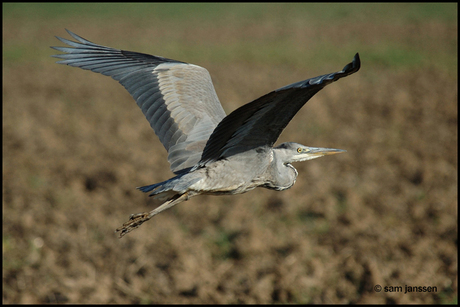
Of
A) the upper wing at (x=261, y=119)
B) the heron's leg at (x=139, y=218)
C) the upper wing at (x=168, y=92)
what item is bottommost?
the heron's leg at (x=139, y=218)

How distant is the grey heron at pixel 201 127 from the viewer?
3.14 m

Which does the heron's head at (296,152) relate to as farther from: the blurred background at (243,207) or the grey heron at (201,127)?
the blurred background at (243,207)

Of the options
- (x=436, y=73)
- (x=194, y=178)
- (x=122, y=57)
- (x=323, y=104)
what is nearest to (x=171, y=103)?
(x=122, y=57)

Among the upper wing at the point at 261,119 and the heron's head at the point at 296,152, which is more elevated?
the upper wing at the point at 261,119

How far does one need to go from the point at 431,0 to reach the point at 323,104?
18.9m

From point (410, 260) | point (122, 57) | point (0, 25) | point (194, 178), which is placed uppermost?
point (0, 25)

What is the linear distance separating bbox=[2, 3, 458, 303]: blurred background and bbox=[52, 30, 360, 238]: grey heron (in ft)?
10.2

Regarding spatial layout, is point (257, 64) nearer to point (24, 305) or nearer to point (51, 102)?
point (51, 102)

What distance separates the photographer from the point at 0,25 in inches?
1159

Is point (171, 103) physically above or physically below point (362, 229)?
above

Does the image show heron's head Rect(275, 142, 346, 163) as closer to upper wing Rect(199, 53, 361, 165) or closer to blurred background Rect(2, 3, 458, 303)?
upper wing Rect(199, 53, 361, 165)

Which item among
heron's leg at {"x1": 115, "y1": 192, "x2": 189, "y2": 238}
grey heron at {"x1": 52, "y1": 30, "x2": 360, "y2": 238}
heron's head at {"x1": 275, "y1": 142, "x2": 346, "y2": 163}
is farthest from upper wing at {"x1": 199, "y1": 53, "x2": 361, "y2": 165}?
heron's head at {"x1": 275, "y1": 142, "x2": 346, "y2": 163}

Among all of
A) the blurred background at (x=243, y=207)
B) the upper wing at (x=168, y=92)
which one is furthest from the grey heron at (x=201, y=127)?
the blurred background at (x=243, y=207)

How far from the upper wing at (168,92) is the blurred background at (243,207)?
3.10 meters
